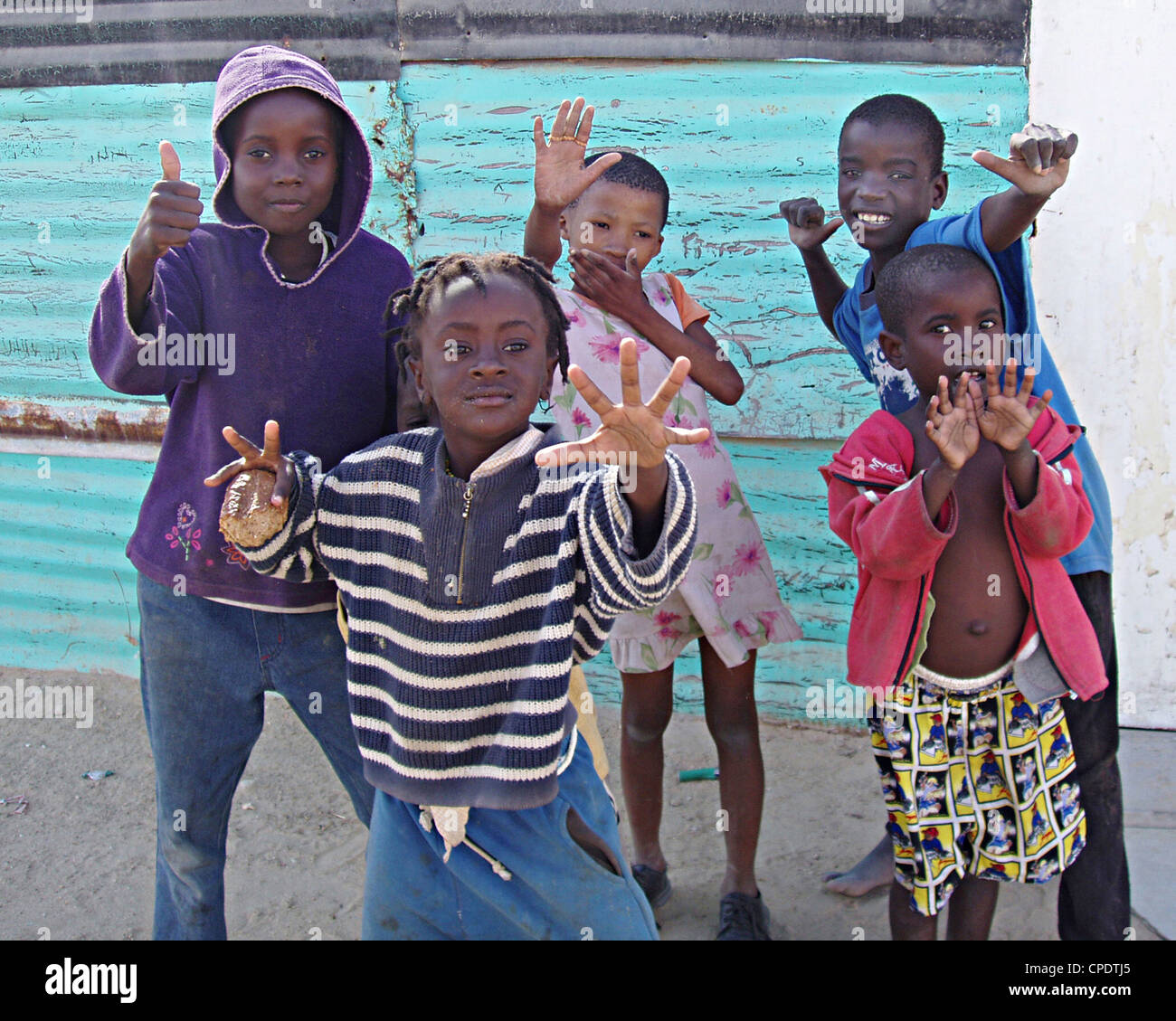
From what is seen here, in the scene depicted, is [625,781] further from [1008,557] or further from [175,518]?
[175,518]

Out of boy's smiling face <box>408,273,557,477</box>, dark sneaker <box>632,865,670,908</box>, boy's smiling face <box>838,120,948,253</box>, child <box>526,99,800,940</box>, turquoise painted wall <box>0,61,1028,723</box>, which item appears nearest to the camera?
boy's smiling face <box>408,273,557,477</box>

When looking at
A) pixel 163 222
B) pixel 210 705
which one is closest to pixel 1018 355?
pixel 163 222

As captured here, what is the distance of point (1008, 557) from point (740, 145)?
2.01m

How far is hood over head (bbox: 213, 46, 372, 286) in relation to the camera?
2.04 meters

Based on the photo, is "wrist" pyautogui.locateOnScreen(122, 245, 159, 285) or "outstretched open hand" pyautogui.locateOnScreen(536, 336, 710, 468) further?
"wrist" pyautogui.locateOnScreen(122, 245, 159, 285)

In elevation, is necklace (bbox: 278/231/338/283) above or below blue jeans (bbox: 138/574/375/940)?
above

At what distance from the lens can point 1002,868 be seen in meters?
2.20

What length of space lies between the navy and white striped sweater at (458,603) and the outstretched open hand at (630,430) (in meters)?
0.10

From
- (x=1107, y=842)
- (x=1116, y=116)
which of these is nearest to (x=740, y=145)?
(x=1116, y=116)

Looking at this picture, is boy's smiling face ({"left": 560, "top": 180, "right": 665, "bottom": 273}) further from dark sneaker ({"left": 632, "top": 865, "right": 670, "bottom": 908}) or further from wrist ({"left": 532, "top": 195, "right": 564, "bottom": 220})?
dark sneaker ({"left": 632, "top": 865, "right": 670, "bottom": 908})

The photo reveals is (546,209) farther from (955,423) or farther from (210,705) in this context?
(210,705)

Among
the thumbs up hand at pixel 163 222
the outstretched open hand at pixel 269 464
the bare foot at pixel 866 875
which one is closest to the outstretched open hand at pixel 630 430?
the outstretched open hand at pixel 269 464

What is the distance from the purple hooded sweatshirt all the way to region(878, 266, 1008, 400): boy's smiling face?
114cm

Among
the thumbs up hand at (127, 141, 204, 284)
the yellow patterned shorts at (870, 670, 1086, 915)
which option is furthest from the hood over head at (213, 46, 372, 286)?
the yellow patterned shorts at (870, 670, 1086, 915)
